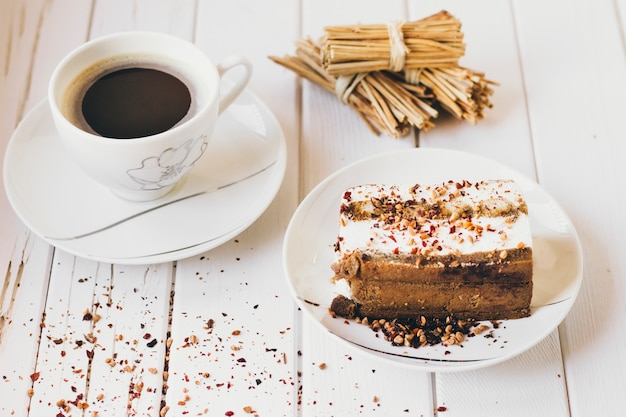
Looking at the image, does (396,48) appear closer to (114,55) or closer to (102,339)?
(114,55)

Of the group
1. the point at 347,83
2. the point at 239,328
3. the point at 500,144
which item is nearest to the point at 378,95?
the point at 347,83

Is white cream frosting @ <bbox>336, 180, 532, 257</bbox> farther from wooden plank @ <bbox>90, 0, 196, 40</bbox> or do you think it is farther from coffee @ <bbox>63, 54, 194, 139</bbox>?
wooden plank @ <bbox>90, 0, 196, 40</bbox>

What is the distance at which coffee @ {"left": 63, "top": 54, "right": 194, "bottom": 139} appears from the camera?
1272 mm

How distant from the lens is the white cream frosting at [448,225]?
1155 mm

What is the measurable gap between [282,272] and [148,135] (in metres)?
0.32

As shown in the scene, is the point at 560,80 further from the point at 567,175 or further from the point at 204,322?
the point at 204,322

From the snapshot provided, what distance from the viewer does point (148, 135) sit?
1261mm

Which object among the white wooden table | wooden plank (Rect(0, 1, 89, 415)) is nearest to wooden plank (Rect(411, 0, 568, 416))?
the white wooden table

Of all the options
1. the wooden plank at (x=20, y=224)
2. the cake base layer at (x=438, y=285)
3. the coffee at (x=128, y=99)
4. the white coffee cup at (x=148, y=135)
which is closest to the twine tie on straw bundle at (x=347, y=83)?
the white coffee cup at (x=148, y=135)

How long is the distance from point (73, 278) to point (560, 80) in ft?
3.45

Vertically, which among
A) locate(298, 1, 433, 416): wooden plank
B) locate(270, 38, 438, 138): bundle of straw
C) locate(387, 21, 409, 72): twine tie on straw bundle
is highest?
locate(387, 21, 409, 72): twine tie on straw bundle

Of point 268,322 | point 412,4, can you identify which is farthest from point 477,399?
point 412,4

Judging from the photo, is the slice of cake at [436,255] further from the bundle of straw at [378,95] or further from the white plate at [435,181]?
the bundle of straw at [378,95]

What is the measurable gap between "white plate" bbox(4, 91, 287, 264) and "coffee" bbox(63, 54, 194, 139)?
141 mm
